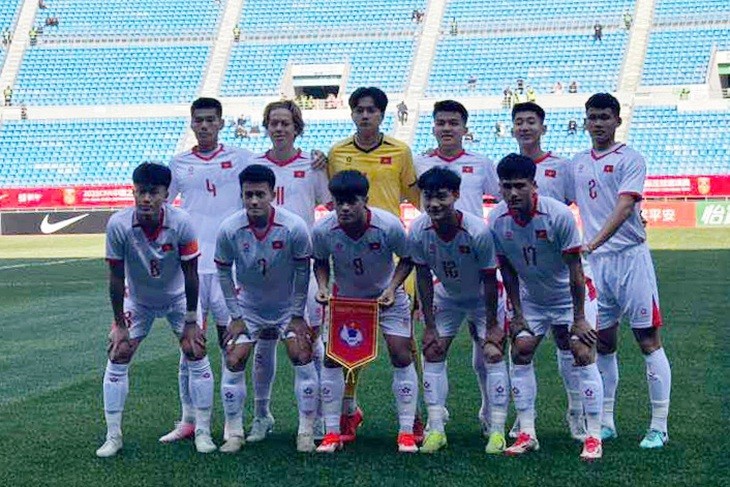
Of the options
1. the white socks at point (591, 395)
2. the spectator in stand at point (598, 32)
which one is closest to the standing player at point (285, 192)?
the white socks at point (591, 395)

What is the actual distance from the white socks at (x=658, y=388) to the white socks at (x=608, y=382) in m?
0.26

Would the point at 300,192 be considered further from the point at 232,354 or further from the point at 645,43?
the point at 645,43

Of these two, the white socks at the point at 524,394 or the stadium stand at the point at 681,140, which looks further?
the stadium stand at the point at 681,140

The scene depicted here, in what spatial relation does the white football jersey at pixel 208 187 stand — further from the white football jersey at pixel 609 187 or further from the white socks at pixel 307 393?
the white football jersey at pixel 609 187

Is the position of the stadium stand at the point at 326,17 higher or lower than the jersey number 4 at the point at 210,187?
higher

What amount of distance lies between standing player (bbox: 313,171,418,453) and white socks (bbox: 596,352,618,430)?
1.25 meters

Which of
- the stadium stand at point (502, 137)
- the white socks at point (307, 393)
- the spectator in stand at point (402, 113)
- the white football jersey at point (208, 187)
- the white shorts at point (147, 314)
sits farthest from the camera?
the spectator in stand at point (402, 113)

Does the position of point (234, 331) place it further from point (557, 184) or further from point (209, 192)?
point (557, 184)

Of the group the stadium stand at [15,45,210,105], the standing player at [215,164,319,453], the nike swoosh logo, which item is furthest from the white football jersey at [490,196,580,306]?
the stadium stand at [15,45,210,105]

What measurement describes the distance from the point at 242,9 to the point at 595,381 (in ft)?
142

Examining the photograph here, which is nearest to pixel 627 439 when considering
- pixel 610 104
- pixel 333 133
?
pixel 610 104

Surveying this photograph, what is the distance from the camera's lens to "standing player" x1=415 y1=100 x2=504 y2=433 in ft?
27.5

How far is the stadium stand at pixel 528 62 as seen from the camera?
43.7 metres

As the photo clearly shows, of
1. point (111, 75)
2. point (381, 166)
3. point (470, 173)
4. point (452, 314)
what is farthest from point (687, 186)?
point (452, 314)
